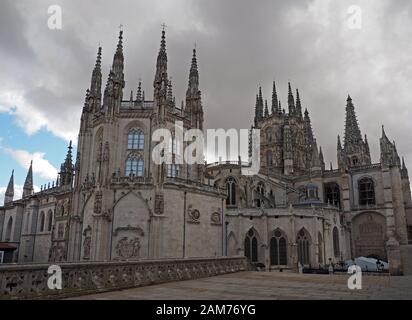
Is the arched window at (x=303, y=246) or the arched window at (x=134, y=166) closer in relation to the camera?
the arched window at (x=134, y=166)

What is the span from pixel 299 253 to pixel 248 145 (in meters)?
44.8

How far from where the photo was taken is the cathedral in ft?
101

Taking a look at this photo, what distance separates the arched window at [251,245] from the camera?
3869 centimetres

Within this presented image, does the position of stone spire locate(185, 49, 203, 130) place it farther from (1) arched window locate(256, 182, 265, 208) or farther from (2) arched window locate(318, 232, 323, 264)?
(2) arched window locate(318, 232, 323, 264)

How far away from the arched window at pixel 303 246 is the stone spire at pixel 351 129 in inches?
1790

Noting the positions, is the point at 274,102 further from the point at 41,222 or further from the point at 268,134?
the point at 41,222

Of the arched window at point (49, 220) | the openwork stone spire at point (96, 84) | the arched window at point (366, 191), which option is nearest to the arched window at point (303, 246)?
the arched window at point (366, 191)

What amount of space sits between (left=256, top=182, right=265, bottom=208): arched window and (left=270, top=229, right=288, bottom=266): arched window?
800 centimetres

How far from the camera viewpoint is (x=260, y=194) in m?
49.6

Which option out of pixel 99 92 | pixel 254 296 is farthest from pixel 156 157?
pixel 254 296

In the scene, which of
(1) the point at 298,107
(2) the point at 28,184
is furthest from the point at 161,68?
(1) the point at 298,107

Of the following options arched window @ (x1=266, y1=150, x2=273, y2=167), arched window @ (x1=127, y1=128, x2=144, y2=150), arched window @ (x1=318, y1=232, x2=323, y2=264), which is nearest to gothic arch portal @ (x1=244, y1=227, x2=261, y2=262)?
arched window @ (x1=318, y1=232, x2=323, y2=264)

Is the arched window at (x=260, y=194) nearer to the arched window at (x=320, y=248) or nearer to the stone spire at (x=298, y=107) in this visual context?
the arched window at (x=320, y=248)
